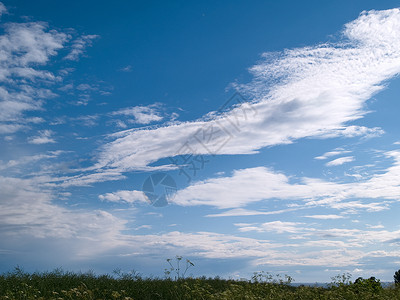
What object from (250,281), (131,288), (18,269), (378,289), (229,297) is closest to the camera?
(229,297)

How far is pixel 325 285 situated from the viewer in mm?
13664

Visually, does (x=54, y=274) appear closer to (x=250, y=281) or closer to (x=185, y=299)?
(x=185, y=299)

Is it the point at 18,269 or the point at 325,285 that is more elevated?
the point at 18,269

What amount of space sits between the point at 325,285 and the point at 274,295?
4.52 m

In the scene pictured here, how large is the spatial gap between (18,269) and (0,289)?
1.69 meters

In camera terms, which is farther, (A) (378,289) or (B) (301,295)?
(A) (378,289)

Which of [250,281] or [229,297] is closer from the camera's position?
[229,297]

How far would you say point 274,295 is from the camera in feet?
33.3

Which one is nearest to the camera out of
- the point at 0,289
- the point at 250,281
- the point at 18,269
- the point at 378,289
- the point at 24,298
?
the point at 24,298

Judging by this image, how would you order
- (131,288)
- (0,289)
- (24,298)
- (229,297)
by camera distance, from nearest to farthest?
(229,297), (24,298), (0,289), (131,288)

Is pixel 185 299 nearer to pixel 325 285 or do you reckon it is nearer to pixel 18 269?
pixel 18 269

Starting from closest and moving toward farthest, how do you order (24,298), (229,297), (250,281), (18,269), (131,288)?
(229,297) → (24,298) → (131,288) → (18,269) → (250,281)

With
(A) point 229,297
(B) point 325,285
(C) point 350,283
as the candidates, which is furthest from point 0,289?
(C) point 350,283

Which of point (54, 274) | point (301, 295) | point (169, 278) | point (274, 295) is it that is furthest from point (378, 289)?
point (54, 274)
